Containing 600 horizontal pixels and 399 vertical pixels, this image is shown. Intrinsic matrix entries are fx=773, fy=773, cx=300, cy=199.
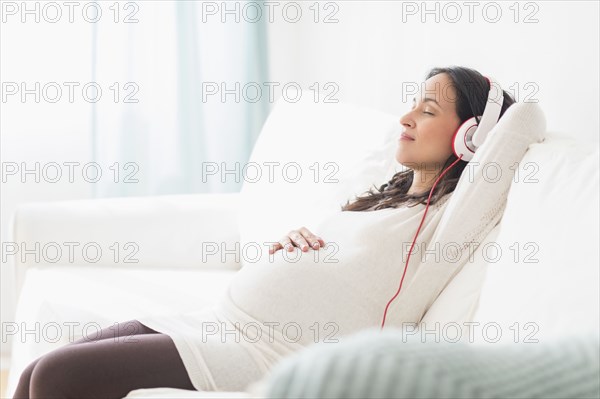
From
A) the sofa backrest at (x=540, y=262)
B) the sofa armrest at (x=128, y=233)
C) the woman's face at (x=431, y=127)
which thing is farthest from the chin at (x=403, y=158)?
the sofa armrest at (x=128, y=233)

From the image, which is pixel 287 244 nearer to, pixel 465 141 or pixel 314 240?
pixel 314 240

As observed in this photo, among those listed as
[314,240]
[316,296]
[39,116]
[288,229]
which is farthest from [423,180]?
[39,116]

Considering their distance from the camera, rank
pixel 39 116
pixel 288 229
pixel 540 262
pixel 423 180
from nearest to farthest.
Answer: pixel 540 262 → pixel 423 180 → pixel 288 229 → pixel 39 116

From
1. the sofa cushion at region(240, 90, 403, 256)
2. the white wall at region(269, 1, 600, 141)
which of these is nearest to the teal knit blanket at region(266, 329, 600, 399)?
the white wall at region(269, 1, 600, 141)

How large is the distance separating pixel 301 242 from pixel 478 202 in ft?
1.24

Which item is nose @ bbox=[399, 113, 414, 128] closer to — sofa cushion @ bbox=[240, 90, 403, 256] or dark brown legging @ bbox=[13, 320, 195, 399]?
sofa cushion @ bbox=[240, 90, 403, 256]

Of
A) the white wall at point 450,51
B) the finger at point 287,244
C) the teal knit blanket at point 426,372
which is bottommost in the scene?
the finger at point 287,244

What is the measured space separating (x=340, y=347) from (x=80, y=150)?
2868mm

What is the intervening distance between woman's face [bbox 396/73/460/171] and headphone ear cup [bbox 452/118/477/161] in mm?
72

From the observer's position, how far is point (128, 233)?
90.0 inches

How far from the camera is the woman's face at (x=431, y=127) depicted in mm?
1601

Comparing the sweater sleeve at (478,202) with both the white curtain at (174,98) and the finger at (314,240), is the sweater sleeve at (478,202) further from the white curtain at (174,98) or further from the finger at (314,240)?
the white curtain at (174,98)

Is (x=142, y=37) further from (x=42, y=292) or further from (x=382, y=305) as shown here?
(x=382, y=305)

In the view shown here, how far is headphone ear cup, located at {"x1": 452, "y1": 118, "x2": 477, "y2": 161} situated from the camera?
1.52 metres
